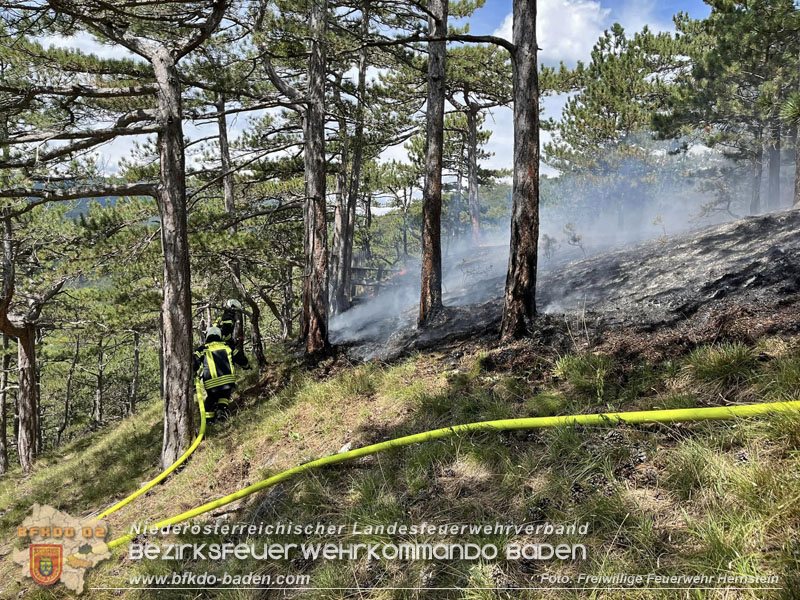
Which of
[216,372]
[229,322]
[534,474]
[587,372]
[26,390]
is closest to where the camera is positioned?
[534,474]

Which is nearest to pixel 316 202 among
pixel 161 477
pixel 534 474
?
pixel 161 477

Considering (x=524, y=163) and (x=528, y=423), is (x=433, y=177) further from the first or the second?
(x=528, y=423)

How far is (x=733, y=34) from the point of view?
975cm

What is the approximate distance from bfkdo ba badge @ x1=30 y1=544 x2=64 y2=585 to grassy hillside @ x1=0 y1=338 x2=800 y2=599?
0.58ft

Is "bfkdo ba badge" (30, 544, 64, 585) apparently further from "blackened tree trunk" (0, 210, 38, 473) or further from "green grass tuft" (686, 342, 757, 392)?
"blackened tree trunk" (0, 210, 38, 473)

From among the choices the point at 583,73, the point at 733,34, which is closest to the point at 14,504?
the point at 733,34

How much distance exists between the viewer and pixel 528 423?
10.2 ft

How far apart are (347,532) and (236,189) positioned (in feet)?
50.2

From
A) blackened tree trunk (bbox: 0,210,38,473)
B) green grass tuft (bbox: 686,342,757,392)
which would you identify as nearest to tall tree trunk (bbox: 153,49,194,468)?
green grass tuft (bbox: 686,342,757,392)

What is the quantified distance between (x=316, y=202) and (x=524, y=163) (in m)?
4.22

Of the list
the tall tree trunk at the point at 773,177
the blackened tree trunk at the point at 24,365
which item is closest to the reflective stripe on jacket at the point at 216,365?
the blackened tree trunk at the point at 24,365

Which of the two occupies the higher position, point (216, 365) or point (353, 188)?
point (353, 188)

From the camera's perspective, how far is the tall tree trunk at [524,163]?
207 inches

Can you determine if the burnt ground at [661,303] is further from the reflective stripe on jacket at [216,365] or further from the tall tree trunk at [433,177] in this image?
the reflective stripe on jacket at [216,365]
